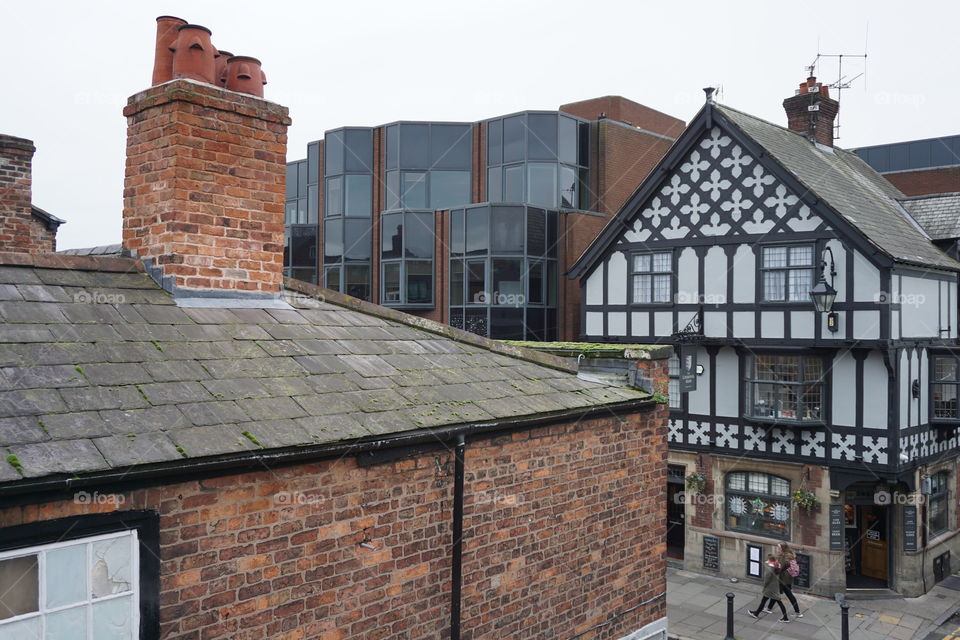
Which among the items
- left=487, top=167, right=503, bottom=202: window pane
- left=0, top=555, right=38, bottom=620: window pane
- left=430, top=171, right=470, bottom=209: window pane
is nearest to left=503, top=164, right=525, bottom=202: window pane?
left=487, top=167, right=503, bottom=202: window pane

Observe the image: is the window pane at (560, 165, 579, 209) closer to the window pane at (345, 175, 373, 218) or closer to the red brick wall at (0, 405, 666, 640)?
the window pane at (345, 175, 373, 218)

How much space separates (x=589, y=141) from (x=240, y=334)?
2348 centimetres

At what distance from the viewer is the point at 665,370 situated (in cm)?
843

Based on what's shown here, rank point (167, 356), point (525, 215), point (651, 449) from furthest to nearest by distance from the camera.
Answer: point (525, 215) < point (651, 449) < point (167, 356)

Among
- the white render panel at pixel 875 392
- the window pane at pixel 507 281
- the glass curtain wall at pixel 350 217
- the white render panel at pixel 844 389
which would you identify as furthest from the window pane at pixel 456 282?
the white render panel at pixel 875 392

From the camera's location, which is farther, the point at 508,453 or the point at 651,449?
the point at 651,449

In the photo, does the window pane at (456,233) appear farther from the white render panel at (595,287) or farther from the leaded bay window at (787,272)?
the leaded bay window at (787,272)

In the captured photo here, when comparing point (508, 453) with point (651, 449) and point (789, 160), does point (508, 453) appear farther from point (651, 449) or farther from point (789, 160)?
point (789, 160)

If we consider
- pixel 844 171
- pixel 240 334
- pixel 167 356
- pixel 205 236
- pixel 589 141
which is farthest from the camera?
pixel 589 141

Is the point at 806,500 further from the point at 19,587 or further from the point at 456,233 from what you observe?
the point at 19,587

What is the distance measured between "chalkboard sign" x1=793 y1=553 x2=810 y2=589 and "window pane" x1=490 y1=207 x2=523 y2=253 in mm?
12559

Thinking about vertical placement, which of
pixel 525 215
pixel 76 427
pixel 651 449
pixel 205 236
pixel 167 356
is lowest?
pixel 651 449

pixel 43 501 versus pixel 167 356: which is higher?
pixel 167 356

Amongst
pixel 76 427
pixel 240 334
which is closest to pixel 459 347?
pixel 240 334
